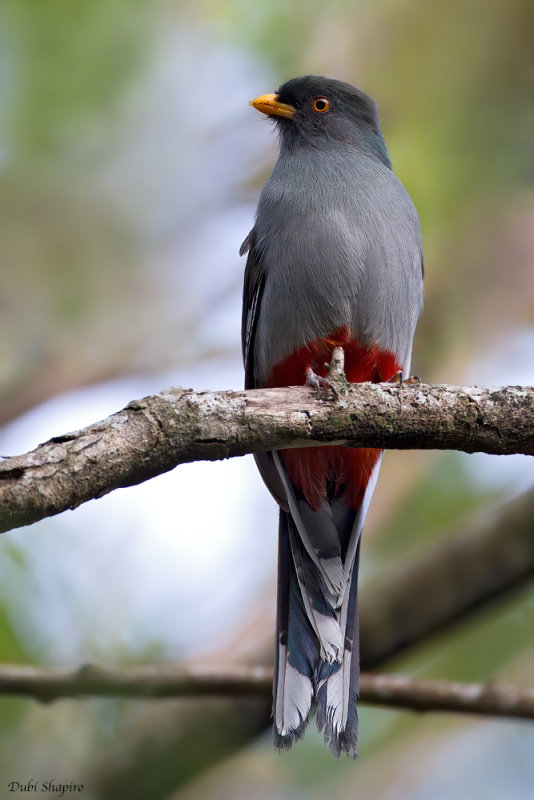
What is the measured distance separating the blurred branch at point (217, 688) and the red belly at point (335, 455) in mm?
935

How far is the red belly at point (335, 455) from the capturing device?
4355 millimetres

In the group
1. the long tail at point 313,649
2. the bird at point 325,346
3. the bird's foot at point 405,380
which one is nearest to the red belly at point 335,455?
the bird at point 325,346

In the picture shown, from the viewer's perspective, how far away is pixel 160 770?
4012mm

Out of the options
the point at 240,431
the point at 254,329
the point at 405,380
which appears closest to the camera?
the point at 240,431

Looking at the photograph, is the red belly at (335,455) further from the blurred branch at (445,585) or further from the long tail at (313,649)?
the blurred branch at (445,585)

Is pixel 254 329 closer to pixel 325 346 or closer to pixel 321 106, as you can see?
pixel 325 346

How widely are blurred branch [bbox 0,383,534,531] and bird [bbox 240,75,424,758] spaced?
96 cm

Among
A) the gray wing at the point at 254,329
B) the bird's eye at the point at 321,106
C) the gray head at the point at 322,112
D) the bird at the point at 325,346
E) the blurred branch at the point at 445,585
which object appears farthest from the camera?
the bird's eye at the point at 321,106

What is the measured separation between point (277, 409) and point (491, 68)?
4270mm

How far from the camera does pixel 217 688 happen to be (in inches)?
154

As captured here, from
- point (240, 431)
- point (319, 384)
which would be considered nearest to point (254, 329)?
A: point (319, 384)

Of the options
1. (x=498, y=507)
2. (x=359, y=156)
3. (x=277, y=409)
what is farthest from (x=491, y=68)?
(x=277, y=409)

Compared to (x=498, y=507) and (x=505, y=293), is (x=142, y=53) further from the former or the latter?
(x=498, y=507)

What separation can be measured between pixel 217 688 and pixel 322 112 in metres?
3.28
